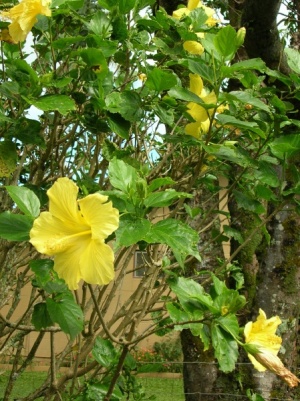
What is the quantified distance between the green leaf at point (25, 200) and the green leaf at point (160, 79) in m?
0.50

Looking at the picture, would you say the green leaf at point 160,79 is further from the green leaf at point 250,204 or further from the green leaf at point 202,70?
the green leaf at point 250,204

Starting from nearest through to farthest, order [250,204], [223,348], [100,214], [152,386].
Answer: [100,214], [223,348], [250,204], [152,386]

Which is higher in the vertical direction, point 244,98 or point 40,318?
point 244,98

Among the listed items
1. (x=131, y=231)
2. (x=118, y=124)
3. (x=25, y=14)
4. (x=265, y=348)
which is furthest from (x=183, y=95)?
(x=265, y=348)

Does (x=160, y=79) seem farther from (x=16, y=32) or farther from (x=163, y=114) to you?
(x=16, y=32)

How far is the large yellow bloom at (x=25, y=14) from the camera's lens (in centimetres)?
138

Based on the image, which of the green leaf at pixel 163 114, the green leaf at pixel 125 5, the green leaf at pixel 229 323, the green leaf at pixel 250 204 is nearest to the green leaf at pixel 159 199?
the green leaf at pixel 229 323

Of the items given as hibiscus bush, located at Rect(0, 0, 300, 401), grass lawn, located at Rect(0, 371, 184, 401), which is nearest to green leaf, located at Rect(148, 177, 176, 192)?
hibiscus bush, located at Rect(0, 0, 300, 401)

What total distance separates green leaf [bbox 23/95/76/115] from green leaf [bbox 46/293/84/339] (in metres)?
0.40

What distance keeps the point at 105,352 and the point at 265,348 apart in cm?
55

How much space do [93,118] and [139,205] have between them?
1.77 feet

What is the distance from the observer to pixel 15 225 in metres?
1.12

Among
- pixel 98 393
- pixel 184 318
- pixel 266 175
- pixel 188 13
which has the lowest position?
pixel 98 393

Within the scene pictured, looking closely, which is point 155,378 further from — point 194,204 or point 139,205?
point 139,205
